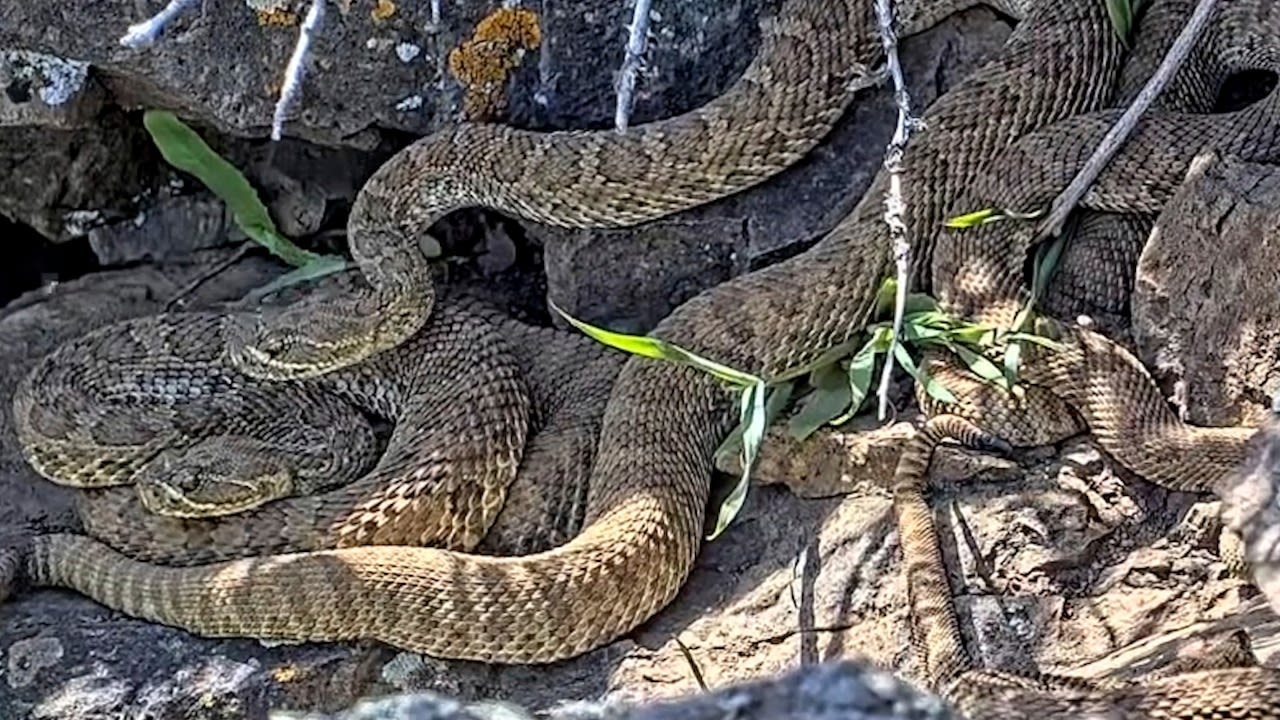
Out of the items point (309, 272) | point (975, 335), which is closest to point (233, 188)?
point (309, 272)

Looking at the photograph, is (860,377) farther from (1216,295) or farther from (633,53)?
(633,53)

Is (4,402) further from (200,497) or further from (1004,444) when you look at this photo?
(1004,444)

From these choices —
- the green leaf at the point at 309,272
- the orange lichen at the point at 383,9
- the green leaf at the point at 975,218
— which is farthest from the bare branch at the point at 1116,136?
the green leaf at the point at 309,272

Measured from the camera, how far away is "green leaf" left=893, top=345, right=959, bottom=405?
4758 millimetres

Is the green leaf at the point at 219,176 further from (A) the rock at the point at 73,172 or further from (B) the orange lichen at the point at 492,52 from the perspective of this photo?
(B) the orange lichen at the point at 492,52

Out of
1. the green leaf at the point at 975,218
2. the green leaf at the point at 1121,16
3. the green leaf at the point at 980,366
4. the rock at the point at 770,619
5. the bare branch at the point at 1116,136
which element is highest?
the green leaf at the point at 1121,16

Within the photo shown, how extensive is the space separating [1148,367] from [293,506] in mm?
2416

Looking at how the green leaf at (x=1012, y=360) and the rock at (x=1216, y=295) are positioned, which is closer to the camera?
the rock at (x=1216, y=295)

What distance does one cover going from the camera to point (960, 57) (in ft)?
18.7

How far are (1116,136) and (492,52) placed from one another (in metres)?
1.96

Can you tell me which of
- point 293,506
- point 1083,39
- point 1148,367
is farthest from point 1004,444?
point 293,506

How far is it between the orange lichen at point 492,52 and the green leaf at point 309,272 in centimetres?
66

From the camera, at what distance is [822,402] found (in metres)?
5.04

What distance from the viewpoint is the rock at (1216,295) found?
4605 millimetres
